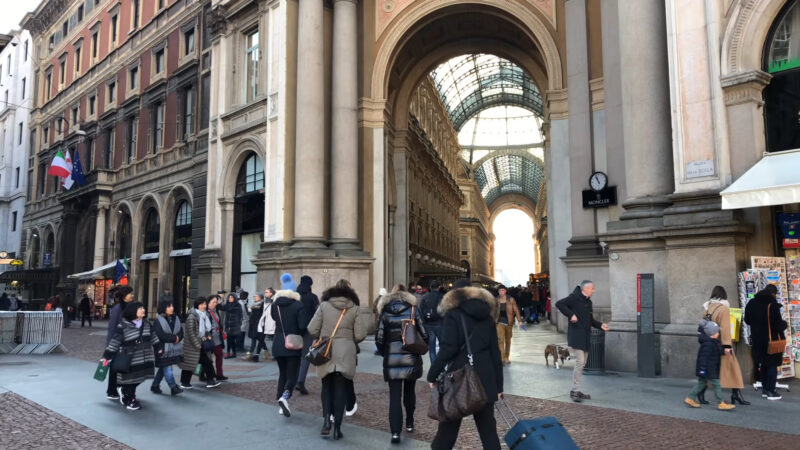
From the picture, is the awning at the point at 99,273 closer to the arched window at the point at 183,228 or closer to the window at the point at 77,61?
the arched window at the point at 183,228

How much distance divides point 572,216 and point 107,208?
2727 centimetres

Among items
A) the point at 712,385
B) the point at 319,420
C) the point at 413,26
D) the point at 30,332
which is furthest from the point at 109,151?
the point at 712,385

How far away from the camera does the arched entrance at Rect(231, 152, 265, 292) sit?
73.4 ft

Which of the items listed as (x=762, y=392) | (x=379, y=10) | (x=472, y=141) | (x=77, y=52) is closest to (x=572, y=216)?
(x=762, y=392)

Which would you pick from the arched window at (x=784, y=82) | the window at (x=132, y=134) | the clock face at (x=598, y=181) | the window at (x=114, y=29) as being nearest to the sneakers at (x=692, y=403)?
the arched window at (x=784, y=82)

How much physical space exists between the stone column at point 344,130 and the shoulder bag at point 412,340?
37.7ft


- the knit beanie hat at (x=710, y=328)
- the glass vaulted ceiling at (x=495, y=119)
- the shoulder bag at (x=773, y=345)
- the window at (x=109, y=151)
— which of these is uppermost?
the glass vaulted ceiling at (x=495, y=119)

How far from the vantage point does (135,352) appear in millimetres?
8617

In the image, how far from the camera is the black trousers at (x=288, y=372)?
8.04 metres

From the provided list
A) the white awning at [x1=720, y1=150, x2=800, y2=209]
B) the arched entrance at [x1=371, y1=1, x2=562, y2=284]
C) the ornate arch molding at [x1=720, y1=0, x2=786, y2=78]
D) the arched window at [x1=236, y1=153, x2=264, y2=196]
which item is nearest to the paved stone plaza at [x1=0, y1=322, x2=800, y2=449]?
the white awning at [x1=720, y1=150, x2=800, y2=209]

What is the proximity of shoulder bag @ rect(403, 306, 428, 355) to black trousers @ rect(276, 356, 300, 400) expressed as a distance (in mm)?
2292

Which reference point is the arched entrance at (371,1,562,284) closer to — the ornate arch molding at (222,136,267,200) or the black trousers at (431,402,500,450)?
the ornate arch molding at (222,136,267,200)

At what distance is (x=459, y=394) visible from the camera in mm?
4785

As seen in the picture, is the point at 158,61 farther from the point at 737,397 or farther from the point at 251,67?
the point at 737,397
